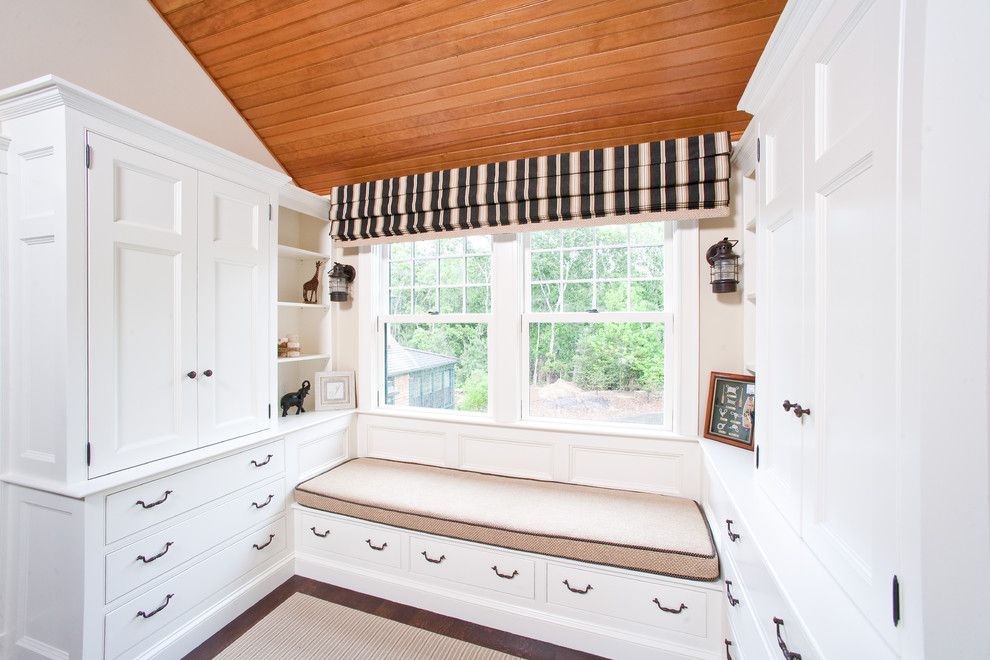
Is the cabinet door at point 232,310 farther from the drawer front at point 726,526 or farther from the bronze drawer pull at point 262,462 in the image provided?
the drawer front at point 726,526

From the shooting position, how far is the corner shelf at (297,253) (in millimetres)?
2504

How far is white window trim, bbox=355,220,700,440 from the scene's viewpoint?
6.84 ft

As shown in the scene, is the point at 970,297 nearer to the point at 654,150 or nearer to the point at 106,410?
the point at 654,150

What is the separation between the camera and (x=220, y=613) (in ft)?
6.12

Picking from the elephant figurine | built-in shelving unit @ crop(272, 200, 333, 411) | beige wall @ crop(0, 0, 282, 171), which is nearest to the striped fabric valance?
built-in shelving unit @ crop(272, 200, 333, 411)

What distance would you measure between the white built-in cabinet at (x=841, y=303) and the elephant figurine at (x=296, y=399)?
8.54 feet

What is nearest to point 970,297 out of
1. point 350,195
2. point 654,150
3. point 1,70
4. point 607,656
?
point 654,150

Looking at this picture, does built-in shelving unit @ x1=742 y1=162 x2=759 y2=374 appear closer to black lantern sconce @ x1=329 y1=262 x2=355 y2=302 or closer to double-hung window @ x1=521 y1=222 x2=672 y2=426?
double-hung window @ x1=521 y1=222 x2=672 y2=426

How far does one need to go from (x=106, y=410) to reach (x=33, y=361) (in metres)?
0.31

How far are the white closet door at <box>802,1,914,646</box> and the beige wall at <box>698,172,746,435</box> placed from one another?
1.06 meters

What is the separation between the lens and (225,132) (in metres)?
2.33

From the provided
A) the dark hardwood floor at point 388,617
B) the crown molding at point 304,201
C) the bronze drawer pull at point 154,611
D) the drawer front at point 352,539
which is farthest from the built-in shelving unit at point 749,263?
the bronze drawer pull at point 154,611

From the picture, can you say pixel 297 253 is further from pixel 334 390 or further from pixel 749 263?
pixel 749 263

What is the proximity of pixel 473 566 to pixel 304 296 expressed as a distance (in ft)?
6.78
